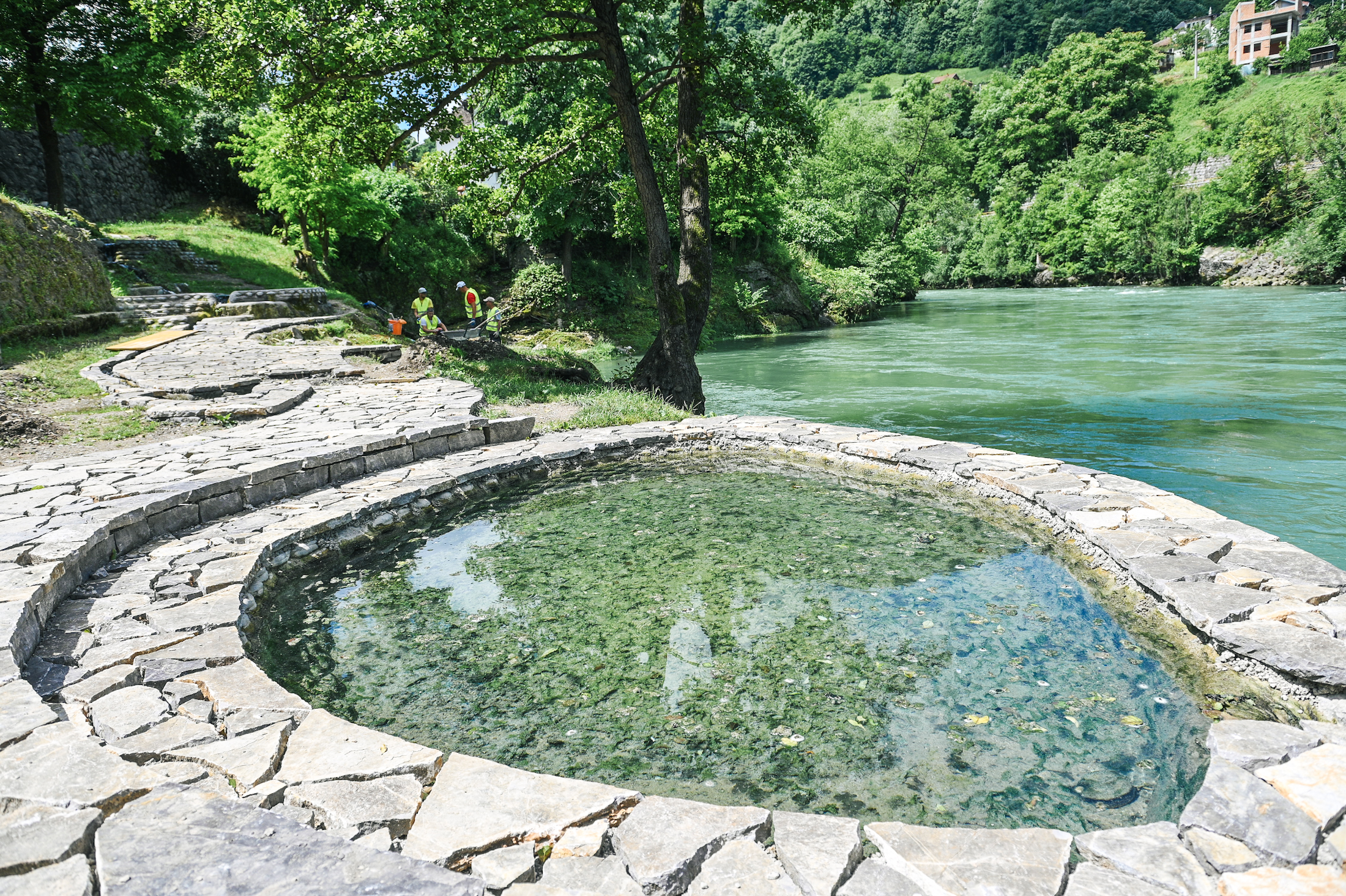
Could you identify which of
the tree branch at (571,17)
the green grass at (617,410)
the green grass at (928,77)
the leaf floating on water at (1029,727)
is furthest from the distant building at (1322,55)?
the leaf floating on water at (1029,727)

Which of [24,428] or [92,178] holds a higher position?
[92,178]

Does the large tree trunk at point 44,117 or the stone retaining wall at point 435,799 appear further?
the large tree trunk at point 44,117

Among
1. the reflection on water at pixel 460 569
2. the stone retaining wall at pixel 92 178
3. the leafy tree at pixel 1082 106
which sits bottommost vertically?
the reflection on water at pixel 460 569

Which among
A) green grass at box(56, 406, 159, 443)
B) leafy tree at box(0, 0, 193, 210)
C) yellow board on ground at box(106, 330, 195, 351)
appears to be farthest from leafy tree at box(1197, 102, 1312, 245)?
green grass at box(56, 406, 159, 443)

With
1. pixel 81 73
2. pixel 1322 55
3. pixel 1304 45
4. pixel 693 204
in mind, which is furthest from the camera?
pixel 1304 45

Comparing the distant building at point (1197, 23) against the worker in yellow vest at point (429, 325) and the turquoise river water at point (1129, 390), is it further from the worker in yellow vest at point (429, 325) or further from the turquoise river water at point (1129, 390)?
the worker in yellow vest at point (429, 325)

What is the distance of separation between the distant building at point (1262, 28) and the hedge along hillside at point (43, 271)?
3669 inches

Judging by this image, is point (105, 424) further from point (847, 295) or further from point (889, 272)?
point (889, 272)

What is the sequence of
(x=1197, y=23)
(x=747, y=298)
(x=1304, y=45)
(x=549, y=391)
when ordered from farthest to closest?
(x=1197, y=23)
(x=1304, y=45)
(x=747, y=298)
(x=549, y=391)

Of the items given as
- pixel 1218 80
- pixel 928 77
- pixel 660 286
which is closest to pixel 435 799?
pixel 660 286

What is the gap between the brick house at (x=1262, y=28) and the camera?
7588 centimetres

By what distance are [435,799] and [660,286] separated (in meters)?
9.68

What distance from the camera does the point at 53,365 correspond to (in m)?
10.4

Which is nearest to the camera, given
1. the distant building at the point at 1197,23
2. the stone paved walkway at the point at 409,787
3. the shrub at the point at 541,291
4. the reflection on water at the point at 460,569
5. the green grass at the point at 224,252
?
the stone paved walkway at the point at 409,787
